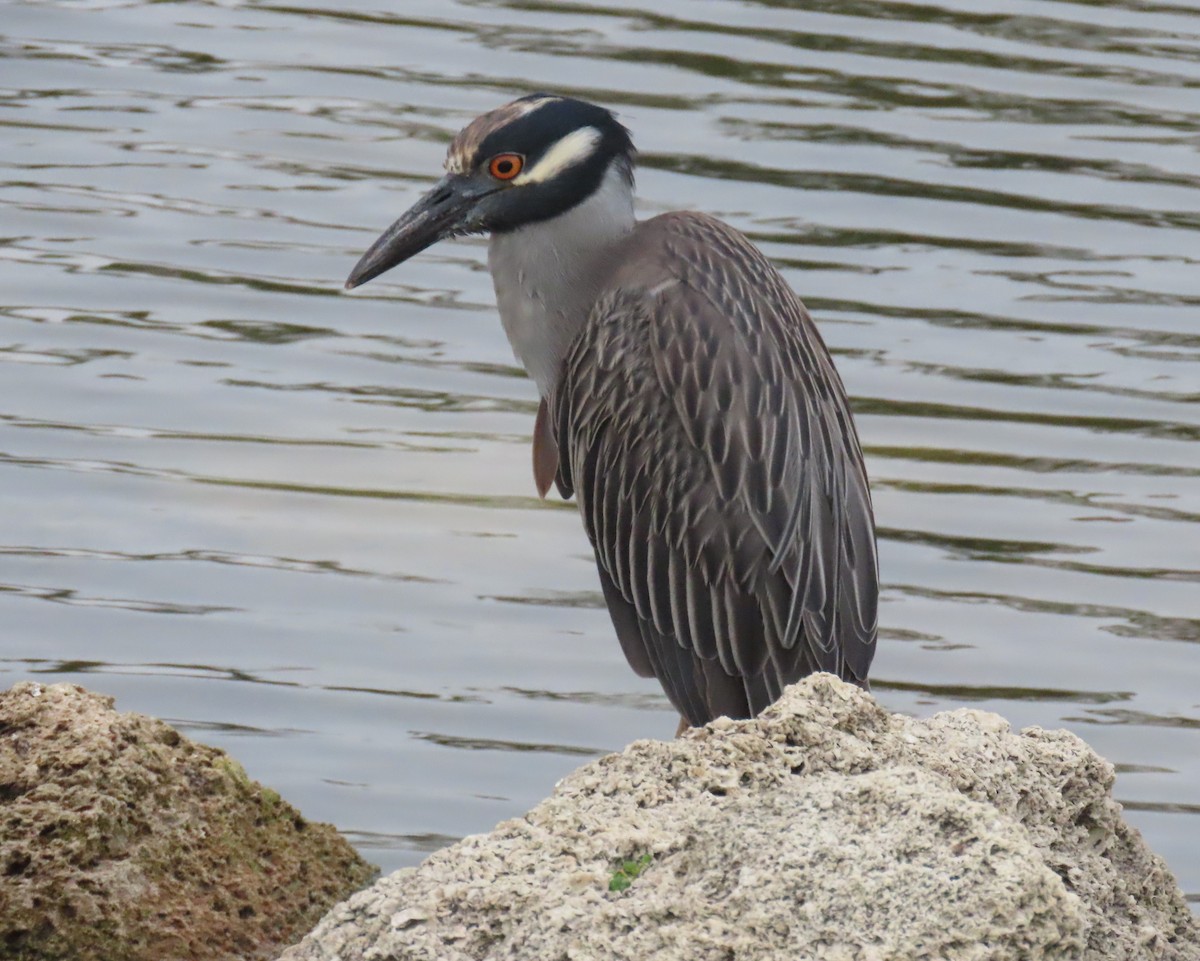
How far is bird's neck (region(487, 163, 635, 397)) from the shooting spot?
6926mm

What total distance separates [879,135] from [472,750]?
5384mm

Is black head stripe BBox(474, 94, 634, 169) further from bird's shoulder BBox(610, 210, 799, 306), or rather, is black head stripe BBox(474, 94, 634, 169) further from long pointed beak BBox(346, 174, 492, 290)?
bird's shoulder BBox(610, 210, 799, 306)

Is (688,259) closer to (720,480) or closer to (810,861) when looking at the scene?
(720,480)

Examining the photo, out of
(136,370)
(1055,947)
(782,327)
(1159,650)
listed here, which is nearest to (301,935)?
(1055,947)

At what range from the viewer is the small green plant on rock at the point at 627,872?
402 centimetres

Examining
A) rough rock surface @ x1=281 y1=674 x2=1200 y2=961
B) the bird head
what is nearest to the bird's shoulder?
the bird head

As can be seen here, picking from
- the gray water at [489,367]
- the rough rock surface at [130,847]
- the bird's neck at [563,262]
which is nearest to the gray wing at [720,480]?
the bird's neck at [563,262]

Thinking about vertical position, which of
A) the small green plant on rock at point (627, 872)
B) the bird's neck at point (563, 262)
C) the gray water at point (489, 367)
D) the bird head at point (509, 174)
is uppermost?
the bird head at point (509, 174)

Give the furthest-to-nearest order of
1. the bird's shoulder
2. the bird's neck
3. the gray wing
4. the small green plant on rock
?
the bird's neck
the bird's shoulder
the gray wing
the small green plant on rock

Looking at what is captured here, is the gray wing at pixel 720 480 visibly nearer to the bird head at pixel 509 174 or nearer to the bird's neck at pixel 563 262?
the bird's neck at pixel 563 262

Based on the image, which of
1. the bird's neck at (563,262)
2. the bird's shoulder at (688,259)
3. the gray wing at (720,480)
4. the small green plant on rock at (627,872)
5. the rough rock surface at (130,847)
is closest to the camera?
the small green plant on rock at (627,872)

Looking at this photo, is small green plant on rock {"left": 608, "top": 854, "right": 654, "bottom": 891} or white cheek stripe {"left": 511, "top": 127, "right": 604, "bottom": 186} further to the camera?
white cheek stripe {"left": 511, "top": 127, "right": 604, "bottom": 186}

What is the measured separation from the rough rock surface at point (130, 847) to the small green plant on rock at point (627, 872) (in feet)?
3.93

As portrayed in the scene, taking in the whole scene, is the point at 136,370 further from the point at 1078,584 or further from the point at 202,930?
the point at 202,930
